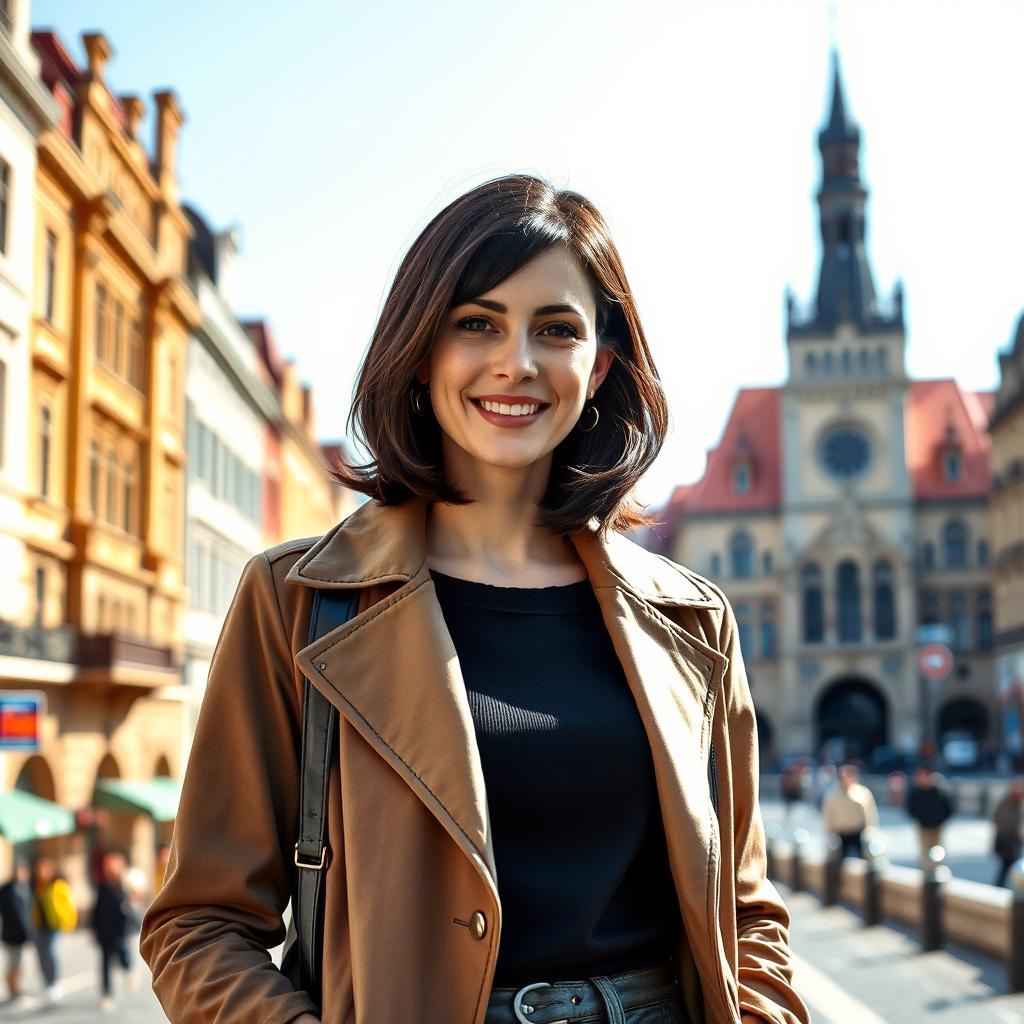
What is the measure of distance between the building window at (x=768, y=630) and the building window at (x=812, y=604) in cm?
213

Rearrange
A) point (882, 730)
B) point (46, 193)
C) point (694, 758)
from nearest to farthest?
1. point (694, 758)
2. point (46, 193)
3. point (882, 730)

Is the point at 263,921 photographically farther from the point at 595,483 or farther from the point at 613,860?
the point at 595,483

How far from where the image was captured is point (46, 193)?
85.9ft

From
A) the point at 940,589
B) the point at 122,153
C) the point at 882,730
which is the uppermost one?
the point at 122,153

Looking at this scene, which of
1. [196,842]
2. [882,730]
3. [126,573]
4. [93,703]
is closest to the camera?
Answer: [196,842]

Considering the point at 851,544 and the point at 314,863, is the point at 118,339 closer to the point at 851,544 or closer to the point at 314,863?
the point at 314,863

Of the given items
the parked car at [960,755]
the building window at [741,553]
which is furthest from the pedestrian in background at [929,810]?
the building window at [741,553]

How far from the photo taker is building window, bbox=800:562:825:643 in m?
76.1

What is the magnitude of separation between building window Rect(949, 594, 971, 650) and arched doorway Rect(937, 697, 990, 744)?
8.79ft

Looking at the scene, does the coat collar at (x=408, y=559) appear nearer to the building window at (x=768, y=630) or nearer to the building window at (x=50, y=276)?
the building window at (x=50, y=276)

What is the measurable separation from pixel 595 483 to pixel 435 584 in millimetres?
390

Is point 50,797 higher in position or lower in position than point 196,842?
lower

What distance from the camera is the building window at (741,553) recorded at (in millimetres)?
79438

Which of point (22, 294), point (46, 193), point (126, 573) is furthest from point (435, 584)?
point (126, 573)
